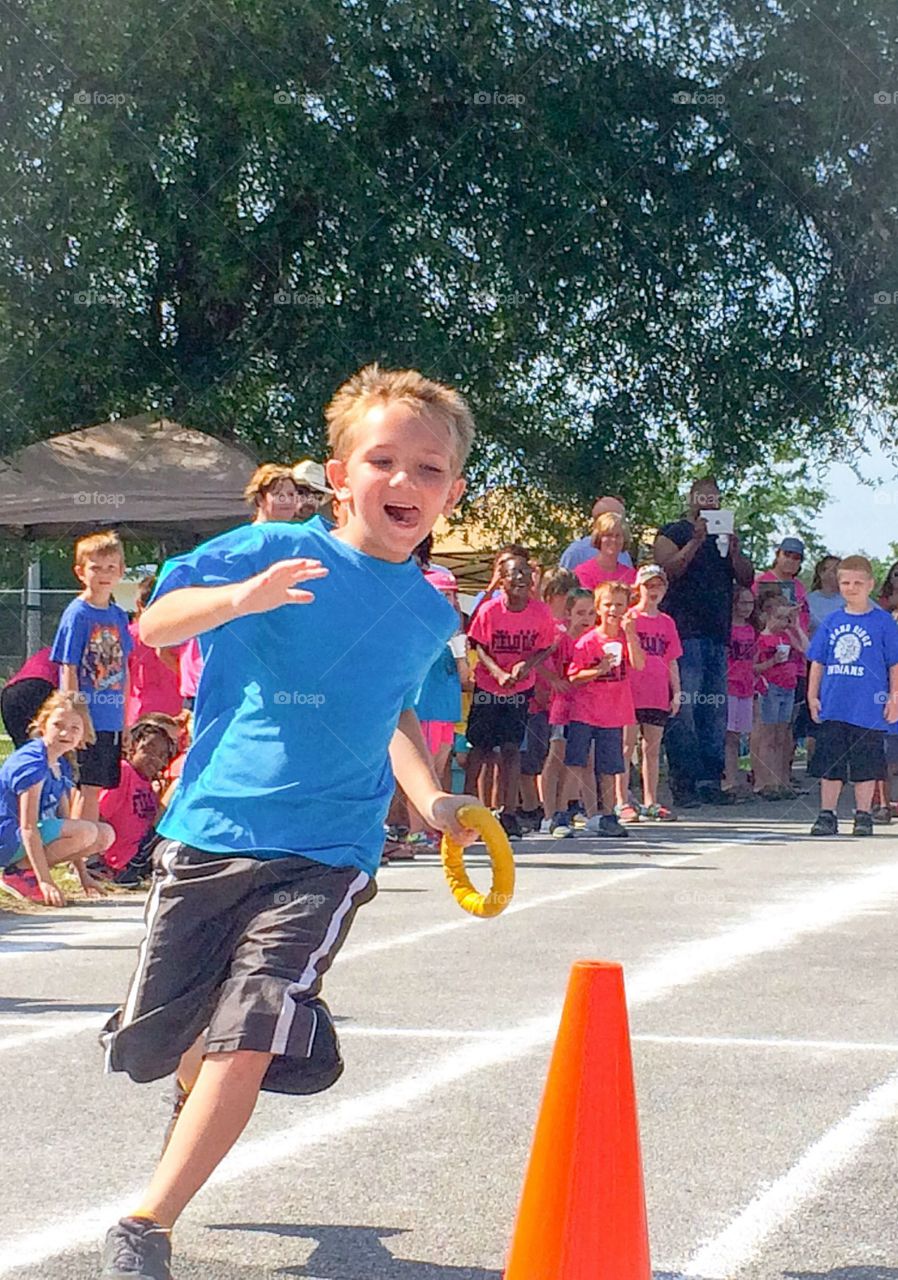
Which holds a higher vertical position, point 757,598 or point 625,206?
point 625,206

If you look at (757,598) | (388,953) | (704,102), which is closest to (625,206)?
(704,102)

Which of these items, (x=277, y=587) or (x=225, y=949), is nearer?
(x=277, y=587)

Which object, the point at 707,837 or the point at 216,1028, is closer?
the point at 216,1028

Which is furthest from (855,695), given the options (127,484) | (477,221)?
(477,221)

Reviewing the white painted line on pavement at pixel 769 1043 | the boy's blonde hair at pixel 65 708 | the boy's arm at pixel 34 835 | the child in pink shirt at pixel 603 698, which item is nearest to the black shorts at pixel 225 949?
the white painted line on pavement at pixel 769 1043

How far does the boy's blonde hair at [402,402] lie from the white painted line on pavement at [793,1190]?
64.9 inches

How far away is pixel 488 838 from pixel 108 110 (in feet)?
50.2

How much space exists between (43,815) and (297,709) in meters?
6.31

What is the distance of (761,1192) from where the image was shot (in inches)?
179

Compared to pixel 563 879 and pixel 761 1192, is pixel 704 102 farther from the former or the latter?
pixel 761 1192

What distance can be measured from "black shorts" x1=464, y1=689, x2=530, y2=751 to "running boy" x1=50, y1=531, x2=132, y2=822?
2.84 m

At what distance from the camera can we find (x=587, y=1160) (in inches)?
145

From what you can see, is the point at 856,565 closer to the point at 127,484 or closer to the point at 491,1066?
the point at 127,484

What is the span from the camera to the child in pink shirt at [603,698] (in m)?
14.0
